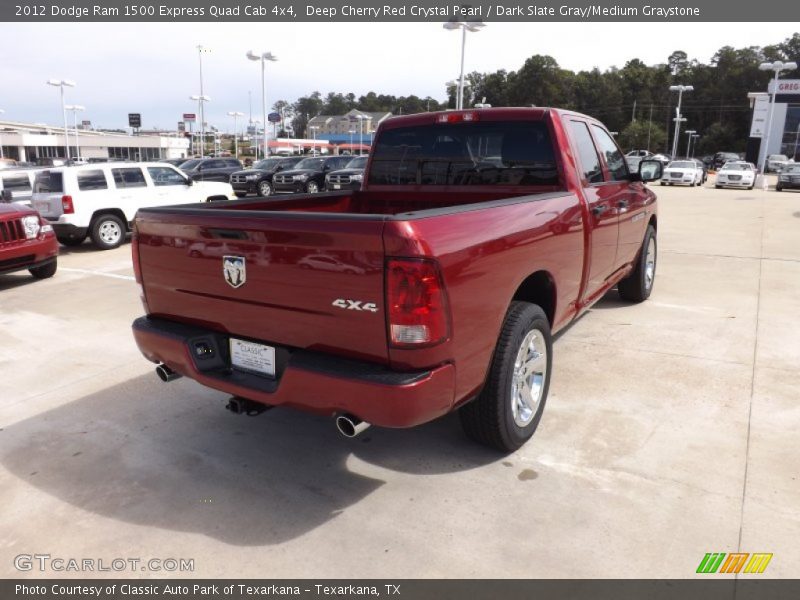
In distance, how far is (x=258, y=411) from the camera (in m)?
3.43

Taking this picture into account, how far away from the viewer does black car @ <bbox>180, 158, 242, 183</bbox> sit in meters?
23.5

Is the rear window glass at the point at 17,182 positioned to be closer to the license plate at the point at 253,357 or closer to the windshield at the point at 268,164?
the windshield at the point at 268,164

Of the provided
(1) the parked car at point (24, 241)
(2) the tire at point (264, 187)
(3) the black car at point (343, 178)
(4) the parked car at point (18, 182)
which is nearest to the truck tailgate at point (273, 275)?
(1) the parked car at point (24, 241)

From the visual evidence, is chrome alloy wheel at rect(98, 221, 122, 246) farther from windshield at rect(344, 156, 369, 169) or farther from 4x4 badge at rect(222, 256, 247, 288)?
windshield at rect(344, 156, 369, 169)

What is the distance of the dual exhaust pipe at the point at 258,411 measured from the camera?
9.08ft

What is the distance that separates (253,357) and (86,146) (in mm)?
90312

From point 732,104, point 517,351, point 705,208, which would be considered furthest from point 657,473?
point 732,104

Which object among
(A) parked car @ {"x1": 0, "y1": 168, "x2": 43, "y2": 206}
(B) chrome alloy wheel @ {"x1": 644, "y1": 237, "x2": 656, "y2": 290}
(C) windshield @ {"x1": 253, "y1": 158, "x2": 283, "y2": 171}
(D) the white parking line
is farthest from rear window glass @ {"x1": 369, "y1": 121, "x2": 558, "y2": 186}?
(C) windshield @ {"x1": 253, "y1": 158, "x2": 283, "y2": 171}

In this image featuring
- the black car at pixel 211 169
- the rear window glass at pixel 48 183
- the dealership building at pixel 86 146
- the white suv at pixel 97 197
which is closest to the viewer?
the white suv at pixel 97 197

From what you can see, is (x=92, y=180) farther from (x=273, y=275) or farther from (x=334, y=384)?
(x=334, y=384)

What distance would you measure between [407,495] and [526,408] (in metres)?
0.92

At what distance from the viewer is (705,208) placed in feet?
63.1

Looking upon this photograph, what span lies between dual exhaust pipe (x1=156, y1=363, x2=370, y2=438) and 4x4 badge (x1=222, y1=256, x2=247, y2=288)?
68cm
